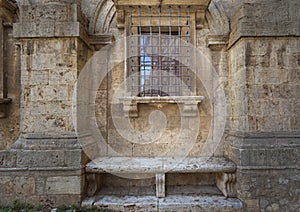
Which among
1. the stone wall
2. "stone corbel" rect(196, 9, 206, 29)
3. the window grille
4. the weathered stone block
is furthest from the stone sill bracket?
the stone wall

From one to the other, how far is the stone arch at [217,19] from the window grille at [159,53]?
0.41 meters

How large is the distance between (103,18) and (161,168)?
2.77 metres

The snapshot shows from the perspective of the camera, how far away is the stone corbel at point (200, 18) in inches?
145

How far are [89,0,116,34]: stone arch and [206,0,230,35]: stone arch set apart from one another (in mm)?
1743

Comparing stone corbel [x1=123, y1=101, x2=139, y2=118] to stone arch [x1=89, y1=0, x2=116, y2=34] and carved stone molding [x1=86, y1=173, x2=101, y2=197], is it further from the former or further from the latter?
stone arch [x1=89, y1=0, x2=116, y2=34]

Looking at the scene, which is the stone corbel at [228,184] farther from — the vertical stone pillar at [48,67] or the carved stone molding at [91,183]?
the vertical stone pillar at [48,67]

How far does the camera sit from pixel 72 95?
3127mm

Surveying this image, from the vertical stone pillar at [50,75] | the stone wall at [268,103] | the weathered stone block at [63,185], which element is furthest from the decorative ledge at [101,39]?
the weathered stone block at [63,185]

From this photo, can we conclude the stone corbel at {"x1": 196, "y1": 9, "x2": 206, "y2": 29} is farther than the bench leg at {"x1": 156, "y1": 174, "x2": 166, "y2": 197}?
Yes

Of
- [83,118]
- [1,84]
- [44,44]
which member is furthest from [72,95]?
[1,84]

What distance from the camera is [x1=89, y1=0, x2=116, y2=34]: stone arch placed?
3.70 meters

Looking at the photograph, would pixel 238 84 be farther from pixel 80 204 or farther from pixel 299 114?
pixel 80 204

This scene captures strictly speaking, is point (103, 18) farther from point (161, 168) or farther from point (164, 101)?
point (161, 168)


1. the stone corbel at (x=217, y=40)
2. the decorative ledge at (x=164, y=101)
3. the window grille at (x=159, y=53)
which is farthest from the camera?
the window grille at (x=159, y=53)
